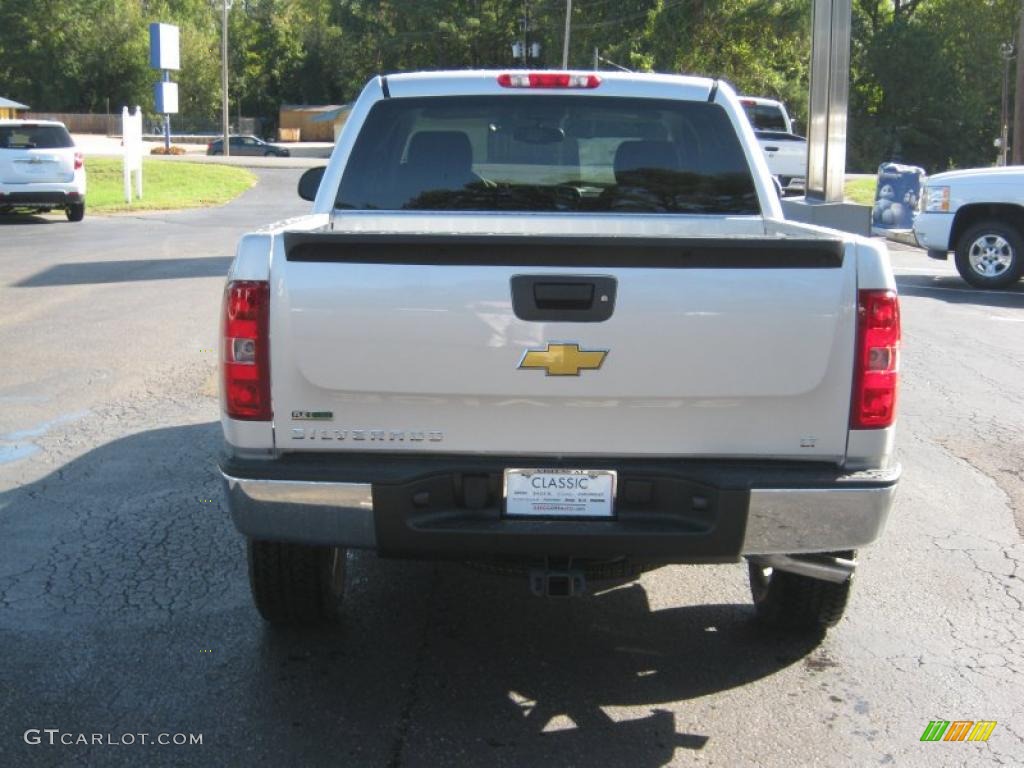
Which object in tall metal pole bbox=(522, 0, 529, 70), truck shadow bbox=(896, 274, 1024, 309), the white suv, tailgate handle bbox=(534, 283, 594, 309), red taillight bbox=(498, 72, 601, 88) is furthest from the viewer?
tall metal pole bbox=(522, 0, 529, 70)

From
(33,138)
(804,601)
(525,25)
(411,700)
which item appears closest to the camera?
(411,700)

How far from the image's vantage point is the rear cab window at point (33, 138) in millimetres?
21688

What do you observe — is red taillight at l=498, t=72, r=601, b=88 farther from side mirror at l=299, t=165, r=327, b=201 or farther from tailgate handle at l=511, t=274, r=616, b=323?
tailgate handle at l=511, t=274, r=616, b=323

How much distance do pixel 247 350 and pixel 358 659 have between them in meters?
1.28

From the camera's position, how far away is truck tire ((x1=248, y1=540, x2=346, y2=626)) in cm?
415

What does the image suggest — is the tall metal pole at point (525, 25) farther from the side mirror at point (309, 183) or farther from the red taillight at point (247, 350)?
the red taillight at point (247, 350)

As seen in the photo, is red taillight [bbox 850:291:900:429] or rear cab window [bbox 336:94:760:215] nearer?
red taillight [bbox 850:291:900:429]

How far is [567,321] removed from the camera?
11.5 ft

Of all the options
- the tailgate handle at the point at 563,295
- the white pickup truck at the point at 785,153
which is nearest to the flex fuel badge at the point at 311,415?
the tailgate handle at the point at 563,295

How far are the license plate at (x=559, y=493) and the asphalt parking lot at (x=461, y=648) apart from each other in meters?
0.70

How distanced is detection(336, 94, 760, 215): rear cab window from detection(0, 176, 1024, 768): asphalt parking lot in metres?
1.61

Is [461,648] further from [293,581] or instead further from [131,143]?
[131,143]

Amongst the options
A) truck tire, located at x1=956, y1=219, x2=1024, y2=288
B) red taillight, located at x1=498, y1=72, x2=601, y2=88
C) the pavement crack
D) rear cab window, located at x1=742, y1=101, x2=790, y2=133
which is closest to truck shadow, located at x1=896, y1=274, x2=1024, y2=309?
truck tire, located at x1=956, y1=219, x2=1024, y2=288

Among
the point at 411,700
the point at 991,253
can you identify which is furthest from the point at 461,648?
the point at 991,253
